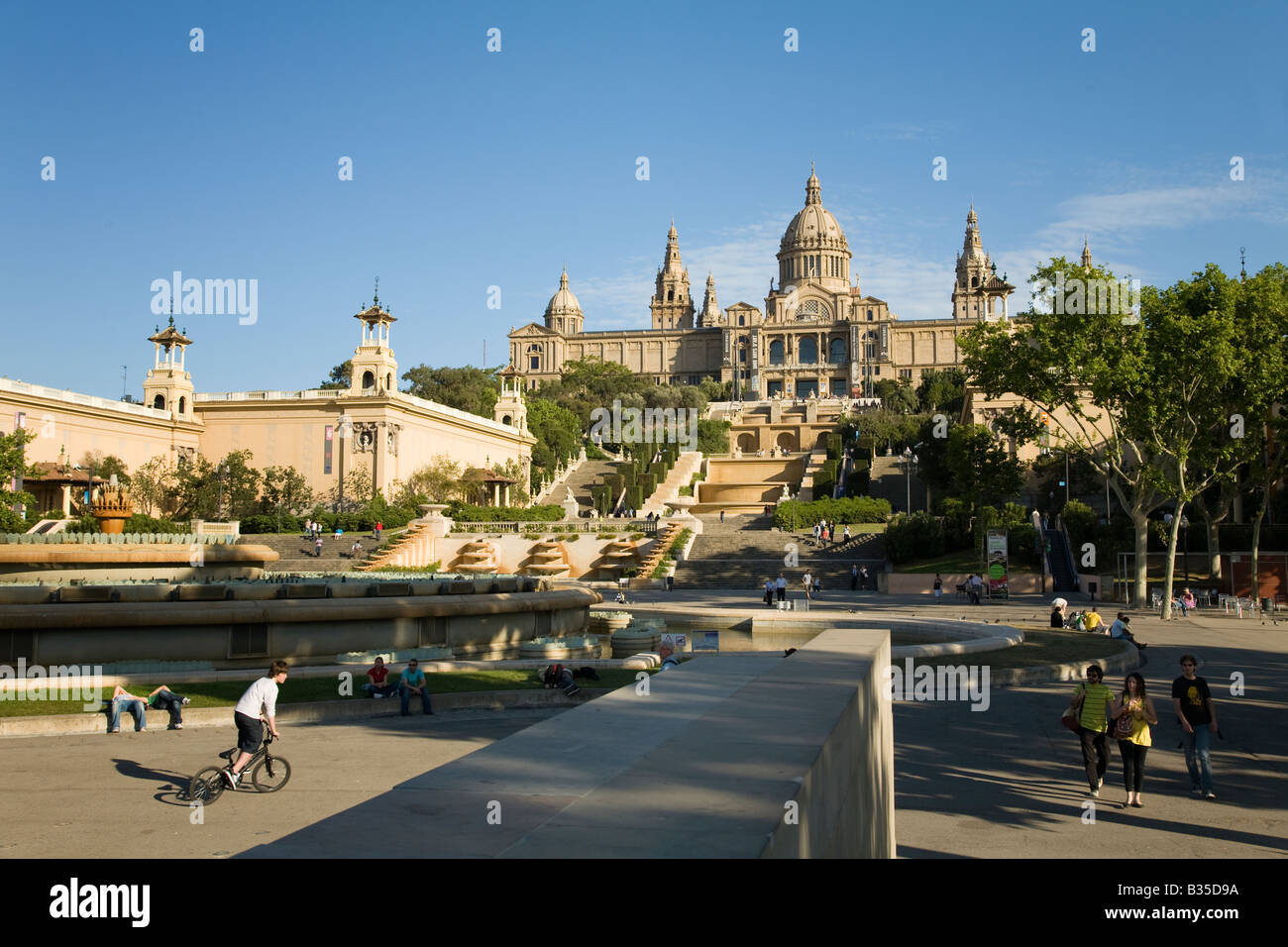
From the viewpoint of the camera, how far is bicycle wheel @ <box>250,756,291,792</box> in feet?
33.0

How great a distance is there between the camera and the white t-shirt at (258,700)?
998cm

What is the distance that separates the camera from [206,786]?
9648 millimetres

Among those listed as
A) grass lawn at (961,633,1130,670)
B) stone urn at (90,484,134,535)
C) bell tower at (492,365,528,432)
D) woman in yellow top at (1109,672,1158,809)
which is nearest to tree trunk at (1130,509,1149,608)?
grass lawn at (961,633,1130,670)

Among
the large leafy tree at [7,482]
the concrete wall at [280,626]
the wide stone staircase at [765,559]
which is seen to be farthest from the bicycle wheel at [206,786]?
the large leafy tree at [7,482]

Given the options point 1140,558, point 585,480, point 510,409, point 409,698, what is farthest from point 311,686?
point 510,409

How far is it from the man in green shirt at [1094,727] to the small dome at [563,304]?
6849 inches

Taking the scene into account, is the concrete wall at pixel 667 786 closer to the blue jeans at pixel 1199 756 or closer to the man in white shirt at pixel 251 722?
the man in white shirt at pixel 251 722

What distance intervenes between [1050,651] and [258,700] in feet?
50.1

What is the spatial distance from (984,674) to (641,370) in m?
159

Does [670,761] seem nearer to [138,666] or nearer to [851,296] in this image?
[138,666]

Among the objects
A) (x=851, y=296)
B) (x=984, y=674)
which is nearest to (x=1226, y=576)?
(x=984, y=674)

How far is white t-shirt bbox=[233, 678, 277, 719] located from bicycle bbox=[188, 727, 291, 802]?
21cm

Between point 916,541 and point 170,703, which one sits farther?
point 916,541

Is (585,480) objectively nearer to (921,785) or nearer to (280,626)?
(280,626)
